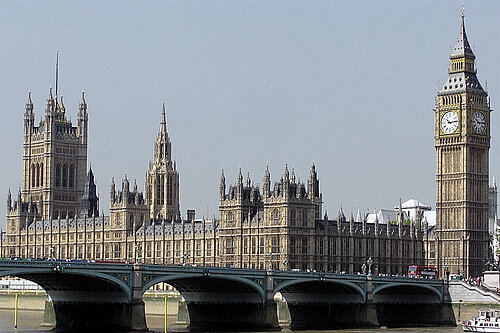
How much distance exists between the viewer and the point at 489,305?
125312 mm

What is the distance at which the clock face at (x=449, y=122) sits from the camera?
525 feet

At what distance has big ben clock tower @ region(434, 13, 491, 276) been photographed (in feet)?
523

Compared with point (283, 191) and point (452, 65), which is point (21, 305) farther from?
point (452, 65)

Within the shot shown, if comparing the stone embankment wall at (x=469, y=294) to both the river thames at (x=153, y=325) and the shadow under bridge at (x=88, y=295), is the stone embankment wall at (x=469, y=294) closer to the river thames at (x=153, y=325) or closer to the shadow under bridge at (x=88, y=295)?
the river thames at (x=153, y=325)

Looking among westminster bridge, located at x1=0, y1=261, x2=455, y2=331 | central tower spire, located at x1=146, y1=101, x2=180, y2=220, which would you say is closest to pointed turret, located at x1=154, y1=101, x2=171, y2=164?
central tower spire, located at x1=146, y1=101, x2=180, y2=220

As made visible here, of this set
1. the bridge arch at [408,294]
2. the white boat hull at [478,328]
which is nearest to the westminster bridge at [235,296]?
the bridge arch at [408,294]

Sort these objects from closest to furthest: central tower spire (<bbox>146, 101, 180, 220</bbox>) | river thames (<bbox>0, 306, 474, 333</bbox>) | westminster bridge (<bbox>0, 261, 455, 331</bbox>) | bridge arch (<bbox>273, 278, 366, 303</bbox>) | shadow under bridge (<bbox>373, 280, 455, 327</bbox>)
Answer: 1. westminster bridge (<bbox>0, 261, 455, 331</bbox>)
2. river thames (<bbox>0, 306, 474, 333</bbox>)
3. bridge arch (<bbox>273, 278, 366, 303</bbox>)
4. shadow under bridge (<bbox>373, 280, 455, 327</bbox>)
5. central tower spire (<bbox>146, 101, 180, 220</bbox>)

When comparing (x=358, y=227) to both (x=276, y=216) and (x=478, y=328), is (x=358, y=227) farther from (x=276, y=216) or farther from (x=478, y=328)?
(x=478, y=328)

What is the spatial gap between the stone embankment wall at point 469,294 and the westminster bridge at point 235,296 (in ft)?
3.12

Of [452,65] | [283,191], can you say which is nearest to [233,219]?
[283,191]

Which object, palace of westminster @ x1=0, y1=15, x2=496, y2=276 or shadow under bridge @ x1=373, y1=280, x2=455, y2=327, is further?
palace of westminster @ x1=0, y1=15, x2=496, y2=276

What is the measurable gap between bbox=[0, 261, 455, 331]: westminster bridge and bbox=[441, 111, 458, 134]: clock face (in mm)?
37556

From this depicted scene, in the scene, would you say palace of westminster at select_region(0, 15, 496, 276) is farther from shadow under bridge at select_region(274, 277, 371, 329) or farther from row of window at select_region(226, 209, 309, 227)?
shadow under bridge at select_region(274, 277, 371, 329)

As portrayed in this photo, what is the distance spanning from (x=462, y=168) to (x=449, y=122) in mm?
5954
